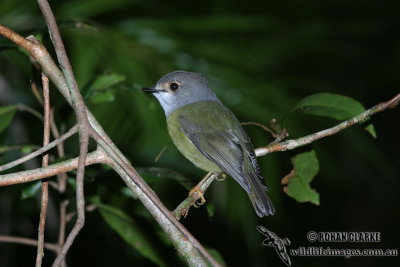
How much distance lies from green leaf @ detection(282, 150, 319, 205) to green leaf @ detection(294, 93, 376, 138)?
31cm

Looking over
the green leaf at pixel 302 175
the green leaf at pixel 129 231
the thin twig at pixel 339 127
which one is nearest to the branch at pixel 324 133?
the thin twig at pixel 339 127

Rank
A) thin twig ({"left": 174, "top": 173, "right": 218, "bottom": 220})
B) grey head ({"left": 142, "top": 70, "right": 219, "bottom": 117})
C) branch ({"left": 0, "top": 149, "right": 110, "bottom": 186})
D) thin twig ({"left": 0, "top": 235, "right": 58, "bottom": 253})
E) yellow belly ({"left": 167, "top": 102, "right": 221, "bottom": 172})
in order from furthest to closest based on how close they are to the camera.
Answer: grey head ({"left": 142, "top": 70, "right": 219, "bottom": 117}) → yellow belly ({"left": 167, "top": 102, "right": 221, "bottom": 172}) → thin twig ({"left": 0, "top": 235, "right": 58, "bottom": 253}) → thin twig ({"left": 174, "top": 173, "right": 218, "bottom": 220}) → branch ({"left": 0, "top": 149, "right": 110, "bottom": 186})

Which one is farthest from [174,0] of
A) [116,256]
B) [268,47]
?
[116,256]

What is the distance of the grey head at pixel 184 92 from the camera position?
3439 mm

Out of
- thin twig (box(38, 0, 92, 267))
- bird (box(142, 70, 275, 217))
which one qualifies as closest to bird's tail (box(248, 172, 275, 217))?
bird (box(142, 70, 275, 217))

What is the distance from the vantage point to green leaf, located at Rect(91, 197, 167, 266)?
2.47 m

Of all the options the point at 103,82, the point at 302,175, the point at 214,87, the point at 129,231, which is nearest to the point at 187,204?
the point at 129,231

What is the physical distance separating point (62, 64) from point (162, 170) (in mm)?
1014

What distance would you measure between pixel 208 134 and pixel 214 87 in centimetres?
95

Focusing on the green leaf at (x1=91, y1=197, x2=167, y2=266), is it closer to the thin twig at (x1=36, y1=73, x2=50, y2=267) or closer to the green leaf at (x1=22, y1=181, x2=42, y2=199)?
the green leaf at (x1=22, y1=181, x2=42, y2=199)

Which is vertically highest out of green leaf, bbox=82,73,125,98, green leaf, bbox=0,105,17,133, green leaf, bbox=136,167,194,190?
green leaf, bbox=0,105,17,133

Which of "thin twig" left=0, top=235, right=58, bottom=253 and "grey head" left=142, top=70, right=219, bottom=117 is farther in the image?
"grey head" left=142, top=70, right=219, bottom=117

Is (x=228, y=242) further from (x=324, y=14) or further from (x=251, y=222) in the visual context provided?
(x=324, y=14)

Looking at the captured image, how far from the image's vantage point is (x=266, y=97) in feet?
12.6
